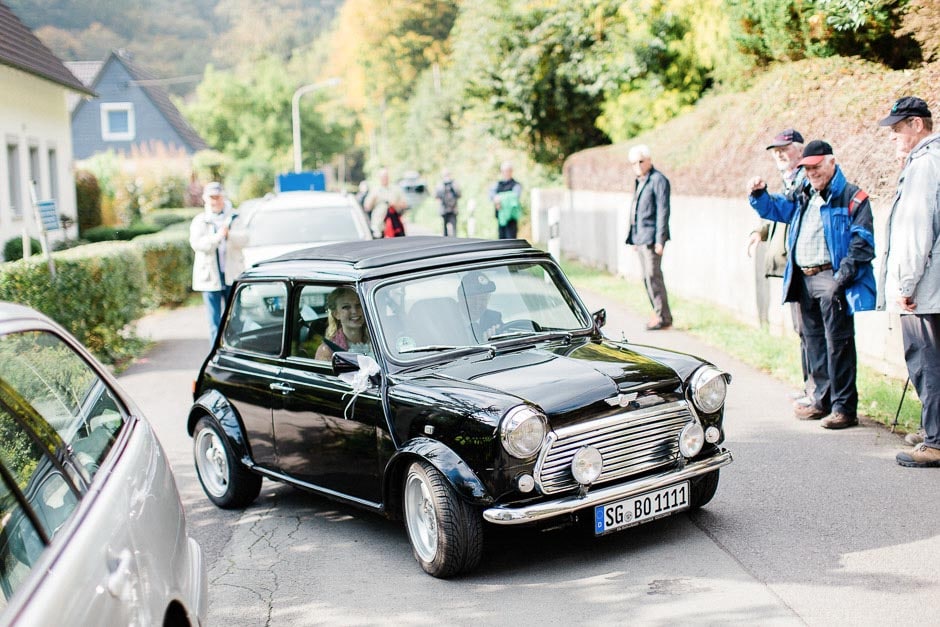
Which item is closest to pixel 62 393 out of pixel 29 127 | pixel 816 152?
pixel 816 152

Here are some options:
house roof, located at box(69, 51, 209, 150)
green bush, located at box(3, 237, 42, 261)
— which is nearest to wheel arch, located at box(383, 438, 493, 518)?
green bush, located at box(3, 237, 42, 261)

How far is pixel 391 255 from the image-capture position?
618cm

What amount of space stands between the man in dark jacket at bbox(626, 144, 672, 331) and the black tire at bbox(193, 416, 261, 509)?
671 cm

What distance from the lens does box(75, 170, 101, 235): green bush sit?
95.7 feet

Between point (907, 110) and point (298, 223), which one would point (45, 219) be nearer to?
point (298, 223)

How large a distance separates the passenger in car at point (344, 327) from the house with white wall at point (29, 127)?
16162 millimetres

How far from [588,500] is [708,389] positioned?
102cm

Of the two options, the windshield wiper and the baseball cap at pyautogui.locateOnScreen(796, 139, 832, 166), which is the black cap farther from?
the windshield wiper

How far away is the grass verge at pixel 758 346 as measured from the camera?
7.97m

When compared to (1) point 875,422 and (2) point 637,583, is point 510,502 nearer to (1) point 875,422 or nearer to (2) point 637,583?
(2) point 637,583

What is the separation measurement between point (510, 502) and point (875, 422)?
401 cm

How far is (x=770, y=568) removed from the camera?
501 cm

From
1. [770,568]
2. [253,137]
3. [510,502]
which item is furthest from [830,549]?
[253,137]

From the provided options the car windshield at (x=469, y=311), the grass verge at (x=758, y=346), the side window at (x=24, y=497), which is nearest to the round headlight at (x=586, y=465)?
the car windshield at (x=469, y=311)
